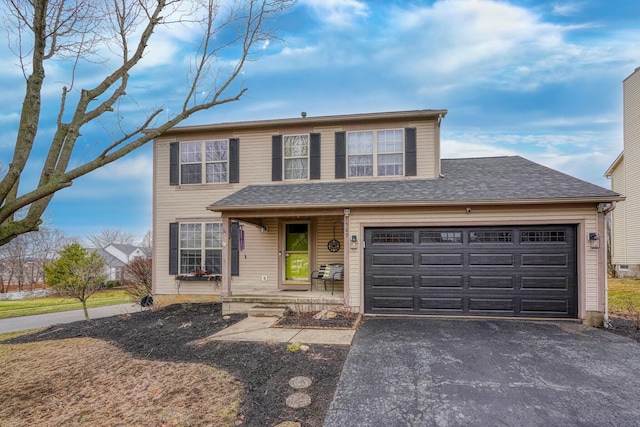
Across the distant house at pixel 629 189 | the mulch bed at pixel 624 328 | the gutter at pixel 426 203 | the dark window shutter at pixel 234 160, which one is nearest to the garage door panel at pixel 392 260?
the gutter at pixel 426 203

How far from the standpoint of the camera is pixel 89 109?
15.9 feet

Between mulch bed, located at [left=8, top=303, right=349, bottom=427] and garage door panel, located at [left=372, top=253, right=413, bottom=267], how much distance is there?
2954 mm

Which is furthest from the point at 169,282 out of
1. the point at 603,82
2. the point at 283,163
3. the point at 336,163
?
the point at 603,82

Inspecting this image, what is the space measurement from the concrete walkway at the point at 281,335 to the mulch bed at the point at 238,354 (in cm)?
26

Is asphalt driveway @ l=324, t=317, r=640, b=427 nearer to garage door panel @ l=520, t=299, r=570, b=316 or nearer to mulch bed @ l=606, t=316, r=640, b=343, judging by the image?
mulch bed @ l=606, t=316, r=640, b=343

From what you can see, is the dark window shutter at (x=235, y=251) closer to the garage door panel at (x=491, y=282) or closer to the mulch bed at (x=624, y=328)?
the garage door panel at (x=491, y=282)

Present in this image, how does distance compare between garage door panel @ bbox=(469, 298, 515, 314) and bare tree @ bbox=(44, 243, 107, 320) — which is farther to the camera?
bare tree @ bbox=(44, 243, 107, 320)

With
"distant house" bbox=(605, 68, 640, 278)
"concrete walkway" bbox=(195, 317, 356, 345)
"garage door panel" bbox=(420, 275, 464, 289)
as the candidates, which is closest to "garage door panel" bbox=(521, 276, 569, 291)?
"garage door panel" bbox=(420, 275, 464, 289)

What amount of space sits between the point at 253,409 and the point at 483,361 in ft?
11.1

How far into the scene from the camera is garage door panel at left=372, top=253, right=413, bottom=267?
8.16m

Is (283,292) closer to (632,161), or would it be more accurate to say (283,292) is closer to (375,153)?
(375,153)

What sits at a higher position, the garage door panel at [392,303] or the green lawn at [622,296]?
the garage door panel at [392,303]

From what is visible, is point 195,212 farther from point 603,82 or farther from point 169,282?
point 603,82

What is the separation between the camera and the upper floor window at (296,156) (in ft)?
34.1
